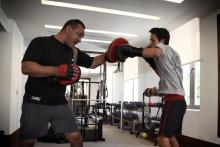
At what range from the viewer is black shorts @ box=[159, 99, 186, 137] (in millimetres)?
2375

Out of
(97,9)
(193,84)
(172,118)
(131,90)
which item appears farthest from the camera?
(131,90)

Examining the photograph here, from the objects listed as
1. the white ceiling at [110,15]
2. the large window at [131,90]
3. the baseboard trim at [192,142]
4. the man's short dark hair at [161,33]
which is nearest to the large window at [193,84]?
the baseboard trim at [192,142]

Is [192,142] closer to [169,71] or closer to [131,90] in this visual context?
[169,71]

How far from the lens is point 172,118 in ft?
7.83

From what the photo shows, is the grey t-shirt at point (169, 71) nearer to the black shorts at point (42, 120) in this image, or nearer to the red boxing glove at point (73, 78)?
the red boxing glove at point (73, 78)

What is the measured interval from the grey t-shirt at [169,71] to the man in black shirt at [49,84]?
2.58ft

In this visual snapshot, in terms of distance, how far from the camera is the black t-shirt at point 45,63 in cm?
207

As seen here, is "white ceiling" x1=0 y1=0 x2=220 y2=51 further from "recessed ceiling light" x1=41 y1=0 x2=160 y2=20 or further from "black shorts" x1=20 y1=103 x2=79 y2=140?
"black shorts" x1=20 y1=103 x2=79 y2=140

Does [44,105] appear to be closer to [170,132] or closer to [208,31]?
[170,132]

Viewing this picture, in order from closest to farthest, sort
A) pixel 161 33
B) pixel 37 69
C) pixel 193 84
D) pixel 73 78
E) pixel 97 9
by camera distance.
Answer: pixel 37 69 < pixel 73 78 < pixel 161 33 < pixel 97 9 < pixel 193 84

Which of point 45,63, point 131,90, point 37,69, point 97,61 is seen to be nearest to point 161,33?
point 97,61

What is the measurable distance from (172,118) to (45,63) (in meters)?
1.24

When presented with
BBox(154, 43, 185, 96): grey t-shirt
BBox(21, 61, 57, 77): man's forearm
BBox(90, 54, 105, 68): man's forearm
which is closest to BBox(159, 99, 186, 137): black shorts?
BBox(154, 43, 185, 96): grey t-shirt

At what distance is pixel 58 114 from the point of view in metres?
2.14
